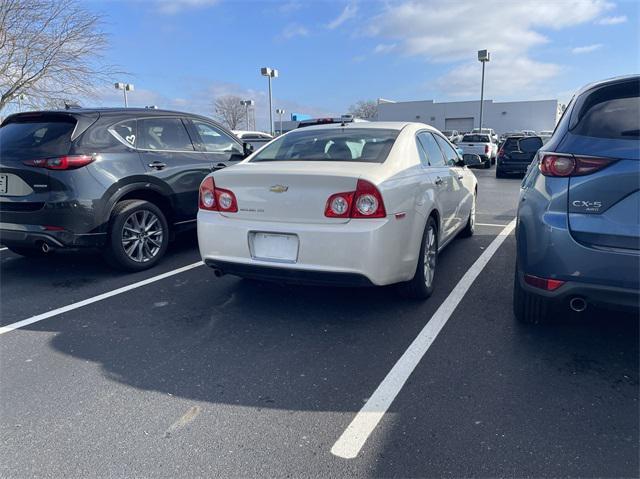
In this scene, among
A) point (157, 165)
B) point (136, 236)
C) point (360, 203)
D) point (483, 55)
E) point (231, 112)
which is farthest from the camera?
point (231, 112)

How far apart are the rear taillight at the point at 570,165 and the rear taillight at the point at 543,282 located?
621 mm

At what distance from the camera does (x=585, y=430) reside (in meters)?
2.34

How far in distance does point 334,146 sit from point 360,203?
107 cm

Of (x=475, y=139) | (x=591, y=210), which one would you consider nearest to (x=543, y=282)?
(x=591, y=210)

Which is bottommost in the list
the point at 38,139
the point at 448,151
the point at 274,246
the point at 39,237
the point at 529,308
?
the point at 529,308

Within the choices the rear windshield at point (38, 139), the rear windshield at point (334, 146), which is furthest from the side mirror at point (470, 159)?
the rear windshield at point (38, 139)

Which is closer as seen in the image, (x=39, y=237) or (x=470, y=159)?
(x=39, y=237)

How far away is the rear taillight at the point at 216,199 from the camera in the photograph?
3.62 metres

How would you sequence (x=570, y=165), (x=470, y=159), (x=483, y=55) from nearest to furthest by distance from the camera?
(x=570, y=165), (x=470, y=159), (x=483, y=55)

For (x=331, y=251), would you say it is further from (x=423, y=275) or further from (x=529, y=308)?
(x=529, y=308)

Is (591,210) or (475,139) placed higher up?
(475,139)

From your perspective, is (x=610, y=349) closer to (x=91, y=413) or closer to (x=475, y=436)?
(x=475, y=436)

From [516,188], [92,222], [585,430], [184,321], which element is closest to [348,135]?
[184,321]

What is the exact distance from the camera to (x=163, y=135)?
5492 mm
